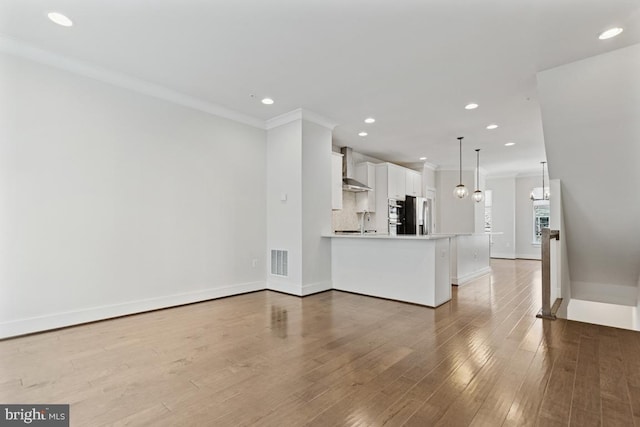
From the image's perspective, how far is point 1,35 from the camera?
3.02 metres

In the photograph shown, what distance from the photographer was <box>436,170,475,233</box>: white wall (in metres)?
9.45

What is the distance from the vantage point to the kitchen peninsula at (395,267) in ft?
14.1

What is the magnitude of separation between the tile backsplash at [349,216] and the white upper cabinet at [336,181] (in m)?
0.75

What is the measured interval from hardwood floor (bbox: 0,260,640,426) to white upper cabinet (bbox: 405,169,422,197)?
4804mm

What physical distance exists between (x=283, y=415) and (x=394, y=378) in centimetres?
89

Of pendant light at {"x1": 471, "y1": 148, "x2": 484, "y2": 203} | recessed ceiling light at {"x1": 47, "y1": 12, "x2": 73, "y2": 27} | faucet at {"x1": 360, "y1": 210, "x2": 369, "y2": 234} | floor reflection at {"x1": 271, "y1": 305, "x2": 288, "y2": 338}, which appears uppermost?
recessed ceiling light at {"x1": 47, "y1": 12, "x2": 73, "y2": 27}

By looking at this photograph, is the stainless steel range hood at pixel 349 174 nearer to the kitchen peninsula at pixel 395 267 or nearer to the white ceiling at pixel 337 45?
the kitchen peninsula at pixel 395 267

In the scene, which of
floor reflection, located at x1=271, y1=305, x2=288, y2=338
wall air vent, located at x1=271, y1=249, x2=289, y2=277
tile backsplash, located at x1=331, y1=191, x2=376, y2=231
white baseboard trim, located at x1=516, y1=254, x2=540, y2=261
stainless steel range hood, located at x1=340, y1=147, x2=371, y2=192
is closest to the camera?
floor reflection, located at x1=271, y1=305, x2=288, y2=338

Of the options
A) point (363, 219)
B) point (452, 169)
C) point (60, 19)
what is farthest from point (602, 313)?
point (60, 19)

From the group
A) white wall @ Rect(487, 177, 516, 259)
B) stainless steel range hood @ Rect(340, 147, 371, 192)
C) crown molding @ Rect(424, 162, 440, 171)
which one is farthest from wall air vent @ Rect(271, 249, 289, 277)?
white wall @ Rect(487, 177, 516, 259)

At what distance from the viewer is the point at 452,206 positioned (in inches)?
380

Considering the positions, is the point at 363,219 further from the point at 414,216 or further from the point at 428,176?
the point at 428,176

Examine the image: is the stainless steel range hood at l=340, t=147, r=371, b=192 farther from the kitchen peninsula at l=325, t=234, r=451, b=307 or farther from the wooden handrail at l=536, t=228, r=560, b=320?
the wooden handrail at l=536, t=228, r=560, b=320

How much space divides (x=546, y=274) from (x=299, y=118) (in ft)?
13.5
